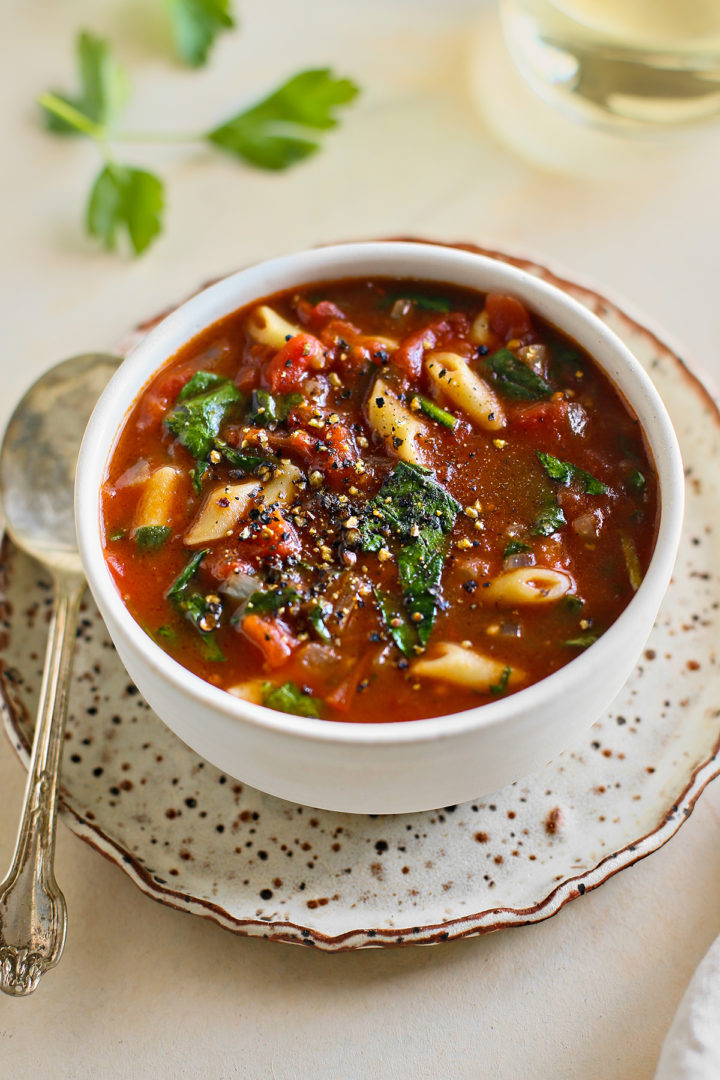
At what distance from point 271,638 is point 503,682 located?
544 millimetres

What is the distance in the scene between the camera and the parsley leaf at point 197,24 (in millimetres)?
4645

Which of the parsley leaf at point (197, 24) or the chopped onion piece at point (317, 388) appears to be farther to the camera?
the parsley leaf at point (197, 24)

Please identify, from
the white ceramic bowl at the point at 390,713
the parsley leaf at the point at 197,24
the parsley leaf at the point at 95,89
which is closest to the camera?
the white ceramic bowl at the point at 390,713

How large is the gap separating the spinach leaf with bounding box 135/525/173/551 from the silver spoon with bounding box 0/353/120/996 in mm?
474

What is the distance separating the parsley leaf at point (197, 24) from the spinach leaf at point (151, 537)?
9.64ft

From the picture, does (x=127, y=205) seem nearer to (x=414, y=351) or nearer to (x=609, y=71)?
(x=414, y=351)

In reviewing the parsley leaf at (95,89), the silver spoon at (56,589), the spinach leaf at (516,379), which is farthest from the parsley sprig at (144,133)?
the spinach leaf at (516,379)

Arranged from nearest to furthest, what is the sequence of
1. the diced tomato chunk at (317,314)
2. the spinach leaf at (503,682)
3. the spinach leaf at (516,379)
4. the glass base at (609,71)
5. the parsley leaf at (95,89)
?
1. the spinach leaf at (503,682)
2. the spinach leaf at (516,379)
3. the diced tomato chunk at (317,314)
4. the glass base at (609,71)
5. the parsley leaf at (95,89)

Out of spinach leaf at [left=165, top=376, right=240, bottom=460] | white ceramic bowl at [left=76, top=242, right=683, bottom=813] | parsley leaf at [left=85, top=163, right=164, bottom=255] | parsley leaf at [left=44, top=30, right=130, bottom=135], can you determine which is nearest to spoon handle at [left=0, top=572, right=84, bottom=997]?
white ceramic bowl at [left=76, top=242, right=683, bottom=813]

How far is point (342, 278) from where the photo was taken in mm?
3070

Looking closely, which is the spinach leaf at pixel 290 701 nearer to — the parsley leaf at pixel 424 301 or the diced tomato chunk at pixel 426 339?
the diced tomato chunk at pixel 426 339

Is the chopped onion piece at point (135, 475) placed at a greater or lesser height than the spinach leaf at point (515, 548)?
lesser

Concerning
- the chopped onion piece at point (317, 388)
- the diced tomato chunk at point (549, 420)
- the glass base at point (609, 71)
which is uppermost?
the glass base at point (609, 71)

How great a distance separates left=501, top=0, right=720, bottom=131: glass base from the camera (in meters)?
4.03
